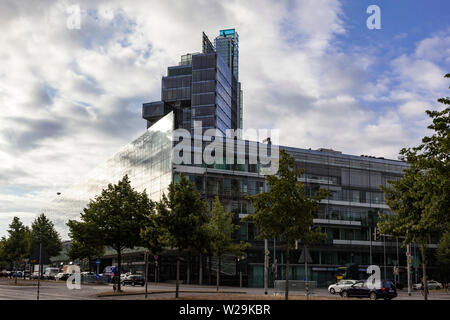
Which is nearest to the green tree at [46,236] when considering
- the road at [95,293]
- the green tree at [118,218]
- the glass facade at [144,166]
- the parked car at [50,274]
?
the parked car at [50,274]

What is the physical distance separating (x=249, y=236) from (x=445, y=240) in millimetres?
30892

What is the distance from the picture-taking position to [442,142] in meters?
19.8

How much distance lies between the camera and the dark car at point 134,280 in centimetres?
6041

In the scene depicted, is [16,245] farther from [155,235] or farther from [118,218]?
[155,235]

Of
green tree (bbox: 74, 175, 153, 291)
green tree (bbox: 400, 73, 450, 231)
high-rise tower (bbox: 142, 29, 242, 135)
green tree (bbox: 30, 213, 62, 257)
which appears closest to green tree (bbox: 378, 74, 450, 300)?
green tree (bbox: 400, 73, 450, 231)

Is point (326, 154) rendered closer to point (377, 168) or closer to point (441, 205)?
point (377, 168)

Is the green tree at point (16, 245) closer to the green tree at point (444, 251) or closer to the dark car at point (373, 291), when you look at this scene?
the dark car at point (373, 291)

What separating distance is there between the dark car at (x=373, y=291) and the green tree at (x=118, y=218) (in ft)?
55.8

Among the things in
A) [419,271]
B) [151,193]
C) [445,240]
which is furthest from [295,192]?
[419,271]

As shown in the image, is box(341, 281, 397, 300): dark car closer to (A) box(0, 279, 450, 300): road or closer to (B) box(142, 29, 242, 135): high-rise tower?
(A) box(0, 279, 450, 300): road

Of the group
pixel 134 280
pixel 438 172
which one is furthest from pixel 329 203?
pixel 438 172

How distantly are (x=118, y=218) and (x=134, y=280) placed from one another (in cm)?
2397

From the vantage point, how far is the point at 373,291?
38812 mm

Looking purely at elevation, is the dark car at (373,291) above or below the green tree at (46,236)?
below
